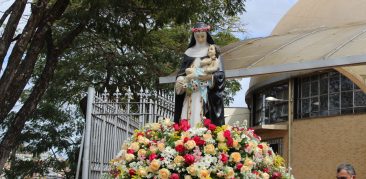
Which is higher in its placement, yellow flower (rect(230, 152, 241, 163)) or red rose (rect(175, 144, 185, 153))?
red rose (rect(175, 144, 185, 153))

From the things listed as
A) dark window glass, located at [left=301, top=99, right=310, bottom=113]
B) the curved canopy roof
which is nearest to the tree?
the curved canopy roof

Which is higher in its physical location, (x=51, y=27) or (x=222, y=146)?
(x=51, y=27)

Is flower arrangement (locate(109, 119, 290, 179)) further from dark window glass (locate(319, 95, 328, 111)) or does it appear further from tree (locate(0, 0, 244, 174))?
dark window glass (locate(319, 95, 328, 111))

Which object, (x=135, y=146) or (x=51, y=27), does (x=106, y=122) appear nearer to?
(x=51, y=27)

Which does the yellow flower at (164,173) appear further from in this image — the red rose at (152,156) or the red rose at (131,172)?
the red rose at (131,172)

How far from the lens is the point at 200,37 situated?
7664mm

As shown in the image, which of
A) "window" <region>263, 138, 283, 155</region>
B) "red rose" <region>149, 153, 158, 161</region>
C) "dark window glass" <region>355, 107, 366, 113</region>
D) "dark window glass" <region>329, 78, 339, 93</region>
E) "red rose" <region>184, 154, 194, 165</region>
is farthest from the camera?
"window" <region>263, 138, 283, 155</region>

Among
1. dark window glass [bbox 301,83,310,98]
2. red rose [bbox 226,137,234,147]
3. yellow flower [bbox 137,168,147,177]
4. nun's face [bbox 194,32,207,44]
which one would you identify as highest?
dark window glass [bbox 301,83,310,98]

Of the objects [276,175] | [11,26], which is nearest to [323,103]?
[11,26]

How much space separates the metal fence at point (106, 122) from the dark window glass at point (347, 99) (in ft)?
30.2

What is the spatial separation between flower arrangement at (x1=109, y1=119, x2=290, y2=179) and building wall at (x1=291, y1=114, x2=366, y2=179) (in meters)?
12.3

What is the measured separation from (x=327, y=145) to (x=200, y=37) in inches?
495

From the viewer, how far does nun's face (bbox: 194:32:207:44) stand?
25.1ft

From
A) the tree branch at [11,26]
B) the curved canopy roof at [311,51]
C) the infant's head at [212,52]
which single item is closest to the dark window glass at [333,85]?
the curved canopy roof at [311,51]
